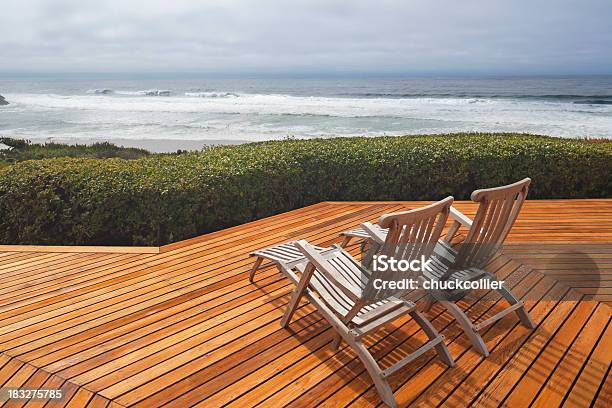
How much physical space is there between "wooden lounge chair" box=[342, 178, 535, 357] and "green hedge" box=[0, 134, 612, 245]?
8.86 feet

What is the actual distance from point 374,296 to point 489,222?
796 mm

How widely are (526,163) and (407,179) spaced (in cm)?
158

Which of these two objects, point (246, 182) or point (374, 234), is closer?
point (374, 234)

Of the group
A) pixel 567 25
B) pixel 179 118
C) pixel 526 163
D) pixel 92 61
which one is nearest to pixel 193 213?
pixel 526 163

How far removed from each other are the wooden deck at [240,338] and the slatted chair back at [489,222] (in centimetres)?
47

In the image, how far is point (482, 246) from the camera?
264 cm

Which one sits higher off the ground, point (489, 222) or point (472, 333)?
point (489, 222)

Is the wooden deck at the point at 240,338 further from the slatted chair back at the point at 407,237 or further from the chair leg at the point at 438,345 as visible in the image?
the slatted chair back at the point at 407,237

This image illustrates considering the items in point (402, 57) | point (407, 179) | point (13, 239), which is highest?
point (402, 57)

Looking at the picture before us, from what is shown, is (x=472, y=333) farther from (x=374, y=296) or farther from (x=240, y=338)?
(x=240, y=338)

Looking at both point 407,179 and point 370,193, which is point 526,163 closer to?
point 407,179

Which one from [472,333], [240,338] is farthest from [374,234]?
[240,338]

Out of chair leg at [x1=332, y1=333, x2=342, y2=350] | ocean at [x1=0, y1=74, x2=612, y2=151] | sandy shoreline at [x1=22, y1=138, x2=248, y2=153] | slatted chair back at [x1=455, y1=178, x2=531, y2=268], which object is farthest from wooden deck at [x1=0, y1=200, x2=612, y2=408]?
ocean at [x1=0, y1=74, x2=612, y2=151]

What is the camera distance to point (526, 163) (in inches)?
237
